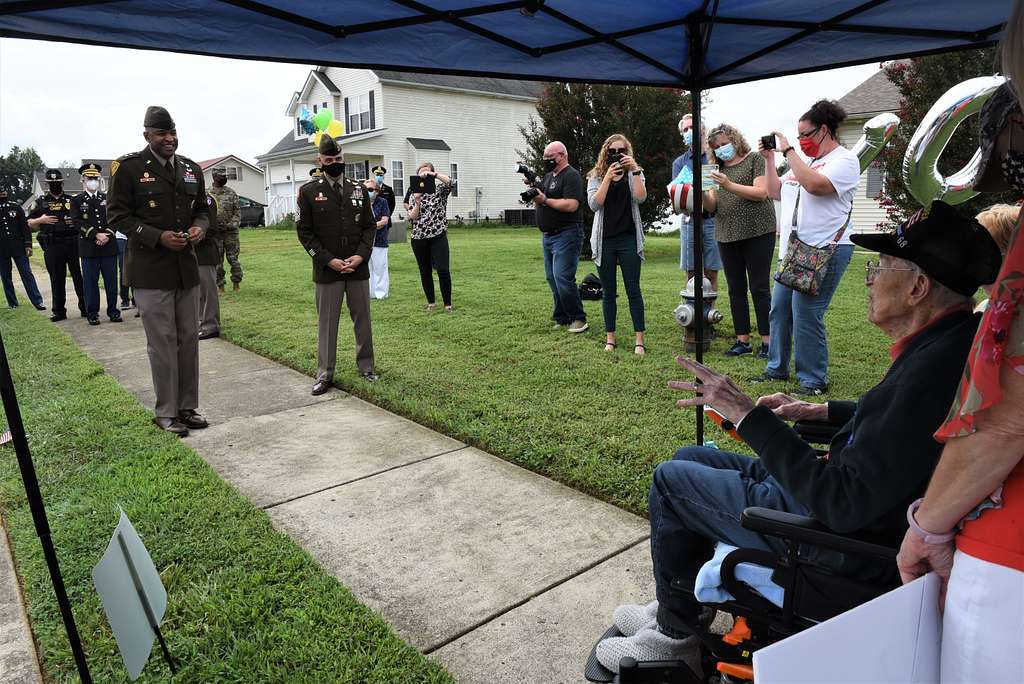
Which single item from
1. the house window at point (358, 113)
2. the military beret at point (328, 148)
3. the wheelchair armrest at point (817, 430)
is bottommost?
the wheelchair armrest at point (817, 430)

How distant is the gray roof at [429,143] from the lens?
33438 millimetres

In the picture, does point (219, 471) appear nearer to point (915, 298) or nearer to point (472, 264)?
point (915, 298)

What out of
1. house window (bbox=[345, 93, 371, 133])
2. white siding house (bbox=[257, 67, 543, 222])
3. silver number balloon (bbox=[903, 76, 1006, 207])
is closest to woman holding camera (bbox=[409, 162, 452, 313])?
silver number balloon (bbox=[903, 76, 1006, 207])

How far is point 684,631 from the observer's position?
2.05 meters

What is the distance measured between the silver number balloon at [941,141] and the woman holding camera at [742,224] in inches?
109

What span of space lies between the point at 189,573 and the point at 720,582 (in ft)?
7.61

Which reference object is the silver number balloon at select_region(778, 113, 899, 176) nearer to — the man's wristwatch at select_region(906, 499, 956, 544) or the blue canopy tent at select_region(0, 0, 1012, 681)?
the blue canopy tent at select_region(0, 0, 1012, 681)

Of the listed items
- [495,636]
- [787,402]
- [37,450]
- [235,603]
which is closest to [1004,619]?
[787,402]

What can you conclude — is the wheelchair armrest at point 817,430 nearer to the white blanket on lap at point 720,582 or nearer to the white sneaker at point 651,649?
the white blanket on lap at point 720,582

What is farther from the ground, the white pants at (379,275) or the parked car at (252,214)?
the parked car at (252,214)

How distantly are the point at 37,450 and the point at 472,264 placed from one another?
11.0 meters

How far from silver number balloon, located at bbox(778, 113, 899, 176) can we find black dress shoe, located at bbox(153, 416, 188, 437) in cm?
513

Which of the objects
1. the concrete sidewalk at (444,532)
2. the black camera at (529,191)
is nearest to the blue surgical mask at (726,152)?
the black camera at (529,191)

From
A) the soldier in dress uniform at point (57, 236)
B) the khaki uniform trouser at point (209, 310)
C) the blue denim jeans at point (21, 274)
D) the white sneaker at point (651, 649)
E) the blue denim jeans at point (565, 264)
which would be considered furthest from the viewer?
the blue denim jeans at point (21, 274)
